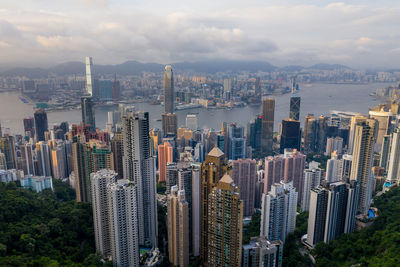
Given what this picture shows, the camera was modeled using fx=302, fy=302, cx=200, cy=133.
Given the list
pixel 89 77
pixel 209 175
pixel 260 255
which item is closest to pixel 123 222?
pixel 209 175

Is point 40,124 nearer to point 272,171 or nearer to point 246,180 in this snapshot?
point 246,180

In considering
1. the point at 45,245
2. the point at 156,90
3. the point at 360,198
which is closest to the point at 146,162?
the point at 45,245

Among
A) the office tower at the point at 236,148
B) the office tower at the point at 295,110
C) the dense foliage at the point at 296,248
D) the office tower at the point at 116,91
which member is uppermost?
the office tower at the point at 116,91

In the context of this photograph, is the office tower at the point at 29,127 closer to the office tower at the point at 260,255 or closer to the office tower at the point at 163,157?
the office tower at the point at 163,157

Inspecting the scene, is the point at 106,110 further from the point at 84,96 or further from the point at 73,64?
the point at 73,64

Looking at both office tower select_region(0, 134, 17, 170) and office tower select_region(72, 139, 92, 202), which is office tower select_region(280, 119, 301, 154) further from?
office tower select_region(0, 134, 17, 170)

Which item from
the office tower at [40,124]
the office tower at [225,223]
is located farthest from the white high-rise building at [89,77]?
the office tower at [225,223]

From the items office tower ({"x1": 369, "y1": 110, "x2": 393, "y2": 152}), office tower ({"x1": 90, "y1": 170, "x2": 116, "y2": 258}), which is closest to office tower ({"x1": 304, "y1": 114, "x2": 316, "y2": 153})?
office tower ({"x1": 369, "y1": 110, "x2": 393, "y2": 152})
